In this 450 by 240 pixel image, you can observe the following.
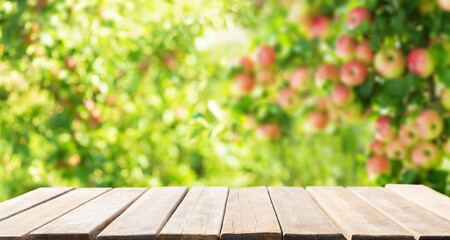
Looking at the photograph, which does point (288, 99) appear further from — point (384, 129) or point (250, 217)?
point (250, 217)

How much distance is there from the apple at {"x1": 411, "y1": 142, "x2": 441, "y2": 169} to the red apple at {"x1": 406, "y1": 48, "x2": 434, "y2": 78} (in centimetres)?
23

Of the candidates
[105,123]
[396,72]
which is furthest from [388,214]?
[105,123]

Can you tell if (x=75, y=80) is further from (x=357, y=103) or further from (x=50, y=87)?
(x=357, y=103)

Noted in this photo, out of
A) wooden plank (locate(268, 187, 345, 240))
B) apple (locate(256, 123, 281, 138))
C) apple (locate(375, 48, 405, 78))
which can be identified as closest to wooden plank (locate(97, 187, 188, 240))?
wooden plank (locate(268, 187, 345, 240))

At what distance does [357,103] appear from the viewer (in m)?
1.99

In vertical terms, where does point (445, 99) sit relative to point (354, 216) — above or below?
above

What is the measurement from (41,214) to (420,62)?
125 centimetres

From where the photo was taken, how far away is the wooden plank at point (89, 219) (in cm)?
104

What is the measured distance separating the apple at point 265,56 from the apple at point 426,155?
2.17ft

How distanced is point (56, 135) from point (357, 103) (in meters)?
1.25

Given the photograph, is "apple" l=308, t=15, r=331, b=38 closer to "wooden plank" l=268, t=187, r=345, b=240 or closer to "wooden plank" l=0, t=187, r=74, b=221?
"wooden plank" l=268, t=187, r=345, b=240

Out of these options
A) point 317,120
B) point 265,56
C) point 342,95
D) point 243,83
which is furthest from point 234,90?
point 342,95

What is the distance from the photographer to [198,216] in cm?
118

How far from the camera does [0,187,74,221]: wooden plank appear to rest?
1.30 m
